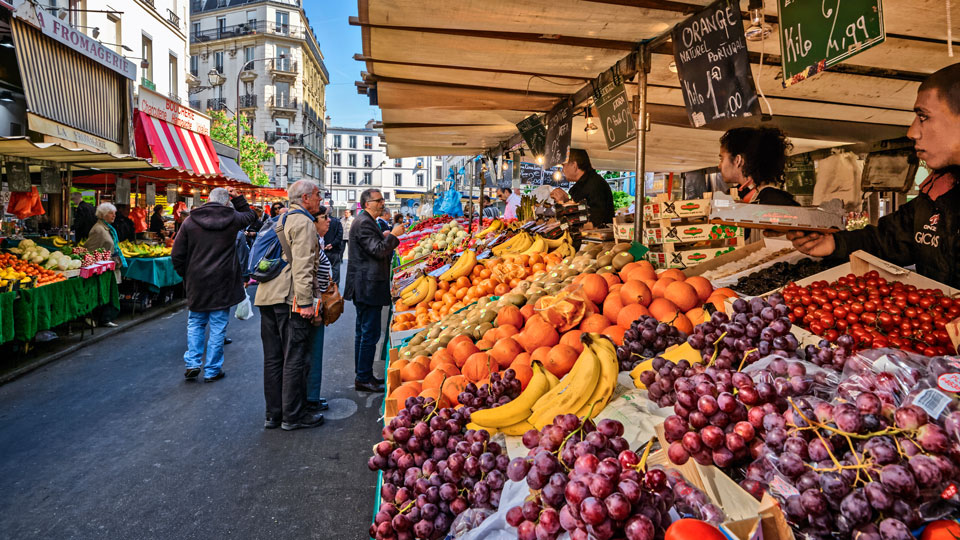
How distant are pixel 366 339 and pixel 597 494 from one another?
4.84 meters

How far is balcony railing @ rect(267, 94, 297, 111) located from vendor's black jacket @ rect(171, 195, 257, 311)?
48.5 m

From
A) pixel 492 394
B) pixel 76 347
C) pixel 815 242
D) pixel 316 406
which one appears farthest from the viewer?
pixel 76 347

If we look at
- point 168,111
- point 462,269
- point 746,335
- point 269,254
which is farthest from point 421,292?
point 168,111

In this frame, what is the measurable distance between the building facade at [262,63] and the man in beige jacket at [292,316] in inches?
1856

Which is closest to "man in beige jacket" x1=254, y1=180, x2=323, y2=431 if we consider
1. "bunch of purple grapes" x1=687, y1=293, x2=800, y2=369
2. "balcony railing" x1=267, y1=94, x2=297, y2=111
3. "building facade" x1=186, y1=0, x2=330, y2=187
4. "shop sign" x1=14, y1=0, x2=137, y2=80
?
"bunch of purple grapes" x1=687, y1=293, x2=800, y2=369

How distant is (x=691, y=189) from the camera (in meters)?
13.2

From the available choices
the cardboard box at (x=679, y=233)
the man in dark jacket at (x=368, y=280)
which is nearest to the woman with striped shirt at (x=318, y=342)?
the man in dark jacket at (x=368, y=280)

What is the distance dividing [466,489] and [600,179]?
4.31 metres

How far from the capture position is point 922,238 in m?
2.26

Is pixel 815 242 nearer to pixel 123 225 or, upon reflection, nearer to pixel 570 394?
pixel 570 394

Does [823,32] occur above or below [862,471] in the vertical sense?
above

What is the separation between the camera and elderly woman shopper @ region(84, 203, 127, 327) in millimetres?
8438

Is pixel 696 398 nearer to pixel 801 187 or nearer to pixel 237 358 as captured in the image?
pixel 237 358

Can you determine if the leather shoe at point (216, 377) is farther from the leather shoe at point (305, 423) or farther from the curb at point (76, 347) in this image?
the curb at point (76, 347)
